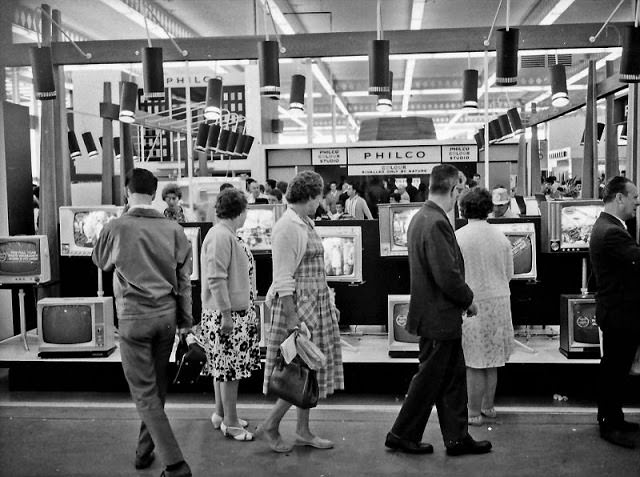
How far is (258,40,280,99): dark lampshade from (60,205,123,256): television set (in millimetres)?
1816

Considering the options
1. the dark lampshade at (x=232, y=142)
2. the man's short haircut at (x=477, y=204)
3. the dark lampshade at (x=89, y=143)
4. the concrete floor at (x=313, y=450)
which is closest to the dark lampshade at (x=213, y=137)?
the dark lampshade at (x=232, y=142)

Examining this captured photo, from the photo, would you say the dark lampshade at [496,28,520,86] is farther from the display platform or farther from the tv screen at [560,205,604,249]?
the display platform

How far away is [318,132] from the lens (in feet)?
110

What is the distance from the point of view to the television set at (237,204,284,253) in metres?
6.58

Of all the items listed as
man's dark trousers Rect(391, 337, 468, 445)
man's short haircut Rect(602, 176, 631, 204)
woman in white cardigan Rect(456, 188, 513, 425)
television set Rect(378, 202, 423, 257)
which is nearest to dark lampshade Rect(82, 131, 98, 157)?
television set Rect(378, 202, 423, 257)

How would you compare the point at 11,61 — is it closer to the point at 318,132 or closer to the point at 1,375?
the point at 1,375

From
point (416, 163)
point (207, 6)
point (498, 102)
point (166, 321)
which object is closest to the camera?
point (166, 321)

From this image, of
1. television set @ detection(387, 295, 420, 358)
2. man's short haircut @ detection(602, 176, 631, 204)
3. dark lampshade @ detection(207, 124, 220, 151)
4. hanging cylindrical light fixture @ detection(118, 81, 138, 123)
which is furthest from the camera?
dark lampshade @ detection(207, 124, 220, 151)

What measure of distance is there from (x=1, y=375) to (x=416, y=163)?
695 cm

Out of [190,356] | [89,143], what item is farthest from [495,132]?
[190,356]

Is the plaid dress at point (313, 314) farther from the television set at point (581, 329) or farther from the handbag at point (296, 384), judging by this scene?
the television set at point (581, 329)

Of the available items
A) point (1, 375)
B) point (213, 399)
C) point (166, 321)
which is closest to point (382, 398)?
point (213, 399)

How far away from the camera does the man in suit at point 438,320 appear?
406 centimetres

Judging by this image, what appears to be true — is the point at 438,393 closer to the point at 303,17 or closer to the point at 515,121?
the point at 515,121
